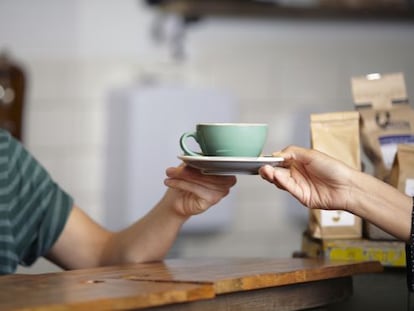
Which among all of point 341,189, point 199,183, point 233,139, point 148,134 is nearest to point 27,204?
point 199,183

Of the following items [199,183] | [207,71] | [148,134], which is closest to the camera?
[199,183]

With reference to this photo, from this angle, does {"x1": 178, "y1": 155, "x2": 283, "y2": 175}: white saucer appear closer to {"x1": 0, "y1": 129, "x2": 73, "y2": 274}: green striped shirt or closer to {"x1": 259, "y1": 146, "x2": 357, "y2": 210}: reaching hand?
{"x1": 259, "y1": 146, "x2": 357, "y2": 210}: reaching hand

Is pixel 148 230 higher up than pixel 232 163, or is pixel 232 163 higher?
pixel 232 163

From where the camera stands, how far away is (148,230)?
5.65ft

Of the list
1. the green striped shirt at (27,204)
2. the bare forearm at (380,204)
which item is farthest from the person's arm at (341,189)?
the green striped shirt at (27,204)

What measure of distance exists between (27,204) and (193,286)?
29.2 inches

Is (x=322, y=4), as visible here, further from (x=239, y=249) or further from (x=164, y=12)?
(x=239, y=249)

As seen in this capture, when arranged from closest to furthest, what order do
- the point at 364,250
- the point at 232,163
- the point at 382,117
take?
the point at 232,163
the point at 364,250
the point at 382,117

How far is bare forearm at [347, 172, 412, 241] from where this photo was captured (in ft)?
4.59

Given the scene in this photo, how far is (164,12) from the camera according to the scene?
377 centimetres

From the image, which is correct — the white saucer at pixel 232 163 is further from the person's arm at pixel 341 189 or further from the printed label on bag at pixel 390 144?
the printed label on bag at pixel 390 144

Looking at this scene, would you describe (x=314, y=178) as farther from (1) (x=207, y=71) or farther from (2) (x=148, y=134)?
(1) (x=207, y=71)

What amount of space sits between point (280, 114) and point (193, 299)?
2.92 m

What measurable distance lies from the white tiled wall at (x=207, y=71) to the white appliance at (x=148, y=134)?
15 centimetres
